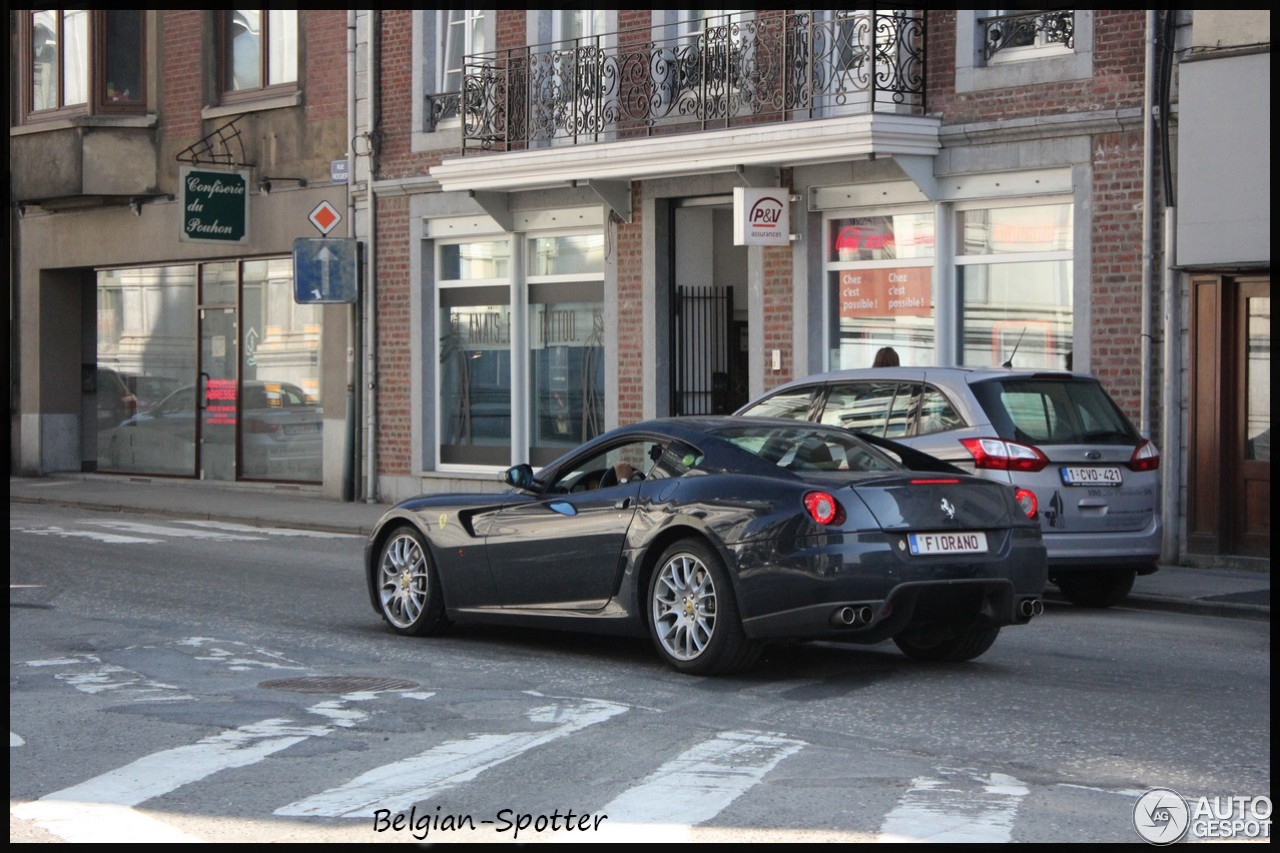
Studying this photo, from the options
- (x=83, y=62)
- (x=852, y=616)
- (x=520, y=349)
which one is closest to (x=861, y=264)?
(x=520, y=349)

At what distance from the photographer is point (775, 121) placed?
62.1 ft

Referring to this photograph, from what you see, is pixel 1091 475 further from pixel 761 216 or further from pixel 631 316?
pixel 631 316

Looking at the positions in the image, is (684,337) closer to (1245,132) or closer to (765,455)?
(1245,132)

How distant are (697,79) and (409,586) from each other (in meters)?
10.3

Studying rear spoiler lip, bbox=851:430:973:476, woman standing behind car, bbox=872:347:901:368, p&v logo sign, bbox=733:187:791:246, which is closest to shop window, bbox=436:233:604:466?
p&v logo sign, bbox=733:187:791:246

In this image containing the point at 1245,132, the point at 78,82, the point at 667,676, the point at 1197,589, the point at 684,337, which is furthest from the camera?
the point at 78,82

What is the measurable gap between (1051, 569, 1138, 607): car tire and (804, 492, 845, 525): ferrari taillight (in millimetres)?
4575

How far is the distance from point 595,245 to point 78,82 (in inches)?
411

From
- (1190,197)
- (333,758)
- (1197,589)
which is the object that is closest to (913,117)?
(1190,197)

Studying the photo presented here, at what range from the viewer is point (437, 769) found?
7.03m

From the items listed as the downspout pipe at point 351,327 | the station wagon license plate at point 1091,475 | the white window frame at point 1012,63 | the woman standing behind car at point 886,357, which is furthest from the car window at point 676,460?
the downspout pipe at point 351,327

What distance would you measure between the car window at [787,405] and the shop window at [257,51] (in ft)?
43.6

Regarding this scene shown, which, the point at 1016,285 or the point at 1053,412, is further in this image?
the point at 1016,285

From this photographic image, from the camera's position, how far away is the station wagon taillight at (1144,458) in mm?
12586
